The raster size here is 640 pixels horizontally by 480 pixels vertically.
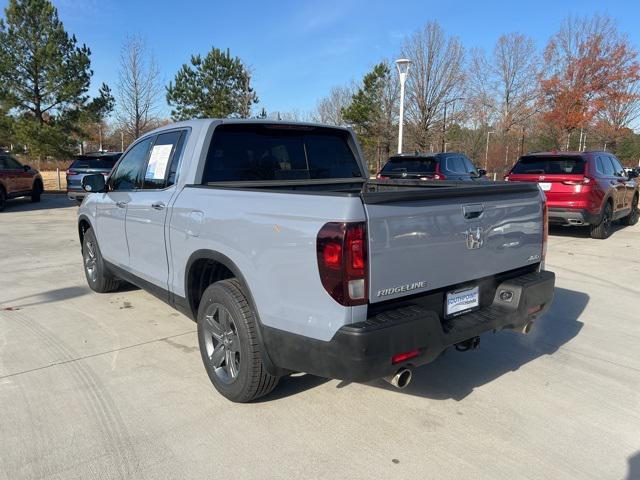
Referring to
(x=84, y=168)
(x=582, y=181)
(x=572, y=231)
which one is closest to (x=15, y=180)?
(x=84, y=168)

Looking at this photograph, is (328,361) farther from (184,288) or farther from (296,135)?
(296,135)

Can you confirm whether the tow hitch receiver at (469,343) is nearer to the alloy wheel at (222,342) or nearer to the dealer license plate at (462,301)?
the dealer license plate at (462,301)

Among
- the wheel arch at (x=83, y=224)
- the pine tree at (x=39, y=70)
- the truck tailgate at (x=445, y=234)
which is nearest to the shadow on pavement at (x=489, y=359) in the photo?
the truck tailgate at (x=445, y=234)

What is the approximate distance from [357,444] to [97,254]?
162 inches

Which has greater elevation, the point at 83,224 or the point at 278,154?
the point at 278,154

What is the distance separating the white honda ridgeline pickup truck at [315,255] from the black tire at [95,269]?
1.27 metres

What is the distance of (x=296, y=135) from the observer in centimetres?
426

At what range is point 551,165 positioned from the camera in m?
9.93

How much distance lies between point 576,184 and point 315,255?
28.2 ft

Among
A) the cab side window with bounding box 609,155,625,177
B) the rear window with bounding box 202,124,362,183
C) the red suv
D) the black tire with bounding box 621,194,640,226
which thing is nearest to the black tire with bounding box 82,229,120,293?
the rear window with bounding box 202,124,362,183

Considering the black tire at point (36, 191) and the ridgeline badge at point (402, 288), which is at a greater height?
the black tire at point (36, 191)

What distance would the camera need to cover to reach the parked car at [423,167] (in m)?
11.2

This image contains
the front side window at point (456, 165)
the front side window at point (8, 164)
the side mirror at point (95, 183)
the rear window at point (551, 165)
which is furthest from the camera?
the front side window at point (8, 164)

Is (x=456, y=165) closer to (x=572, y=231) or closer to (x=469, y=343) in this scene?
(x=572, y=231)
